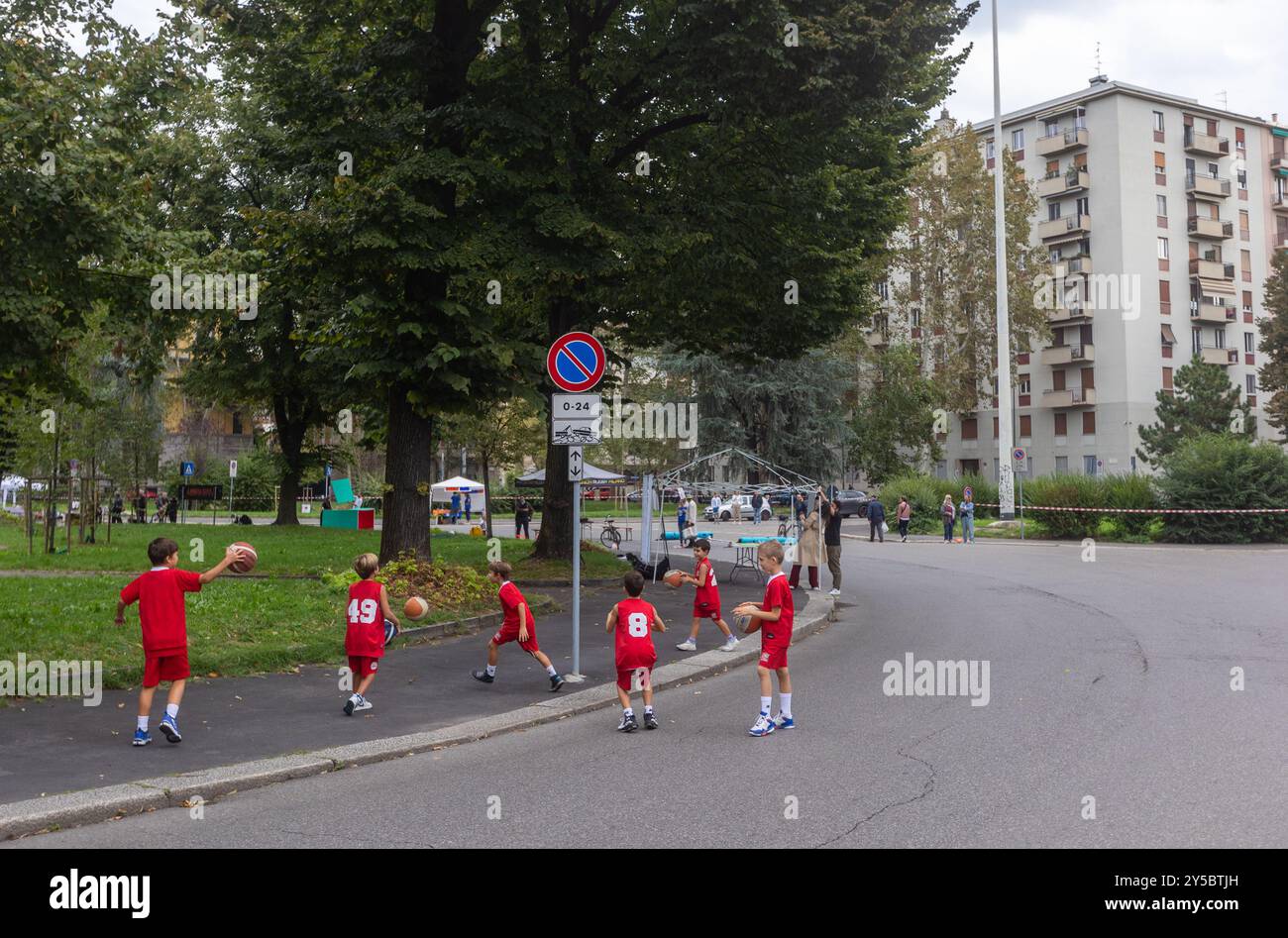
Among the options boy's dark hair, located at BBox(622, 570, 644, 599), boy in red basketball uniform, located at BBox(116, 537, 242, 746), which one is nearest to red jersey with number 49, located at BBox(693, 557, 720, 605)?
boy's dark hair, located at BBox(622, 570, 644, 599)

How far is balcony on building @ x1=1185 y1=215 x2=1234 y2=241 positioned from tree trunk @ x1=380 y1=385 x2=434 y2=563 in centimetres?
6759

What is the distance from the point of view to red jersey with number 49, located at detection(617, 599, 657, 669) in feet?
28.2

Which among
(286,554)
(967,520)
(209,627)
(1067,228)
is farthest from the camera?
(1067,228)

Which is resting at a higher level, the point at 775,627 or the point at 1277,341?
the point at 1277,341

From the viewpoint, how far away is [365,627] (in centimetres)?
898

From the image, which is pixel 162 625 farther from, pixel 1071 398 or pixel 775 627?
pixel 1071 398

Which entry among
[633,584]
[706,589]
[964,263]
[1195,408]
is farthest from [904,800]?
[964,263]

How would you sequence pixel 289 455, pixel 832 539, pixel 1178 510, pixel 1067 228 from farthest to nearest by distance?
1. pixel 1067 228
2. pixel 289 455
3. pixel 1178 510
4. pixel 832 539

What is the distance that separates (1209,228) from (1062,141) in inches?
439

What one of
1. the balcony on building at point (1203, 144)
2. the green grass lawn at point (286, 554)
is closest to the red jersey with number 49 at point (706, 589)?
the green grass lawn at point (286, 554)

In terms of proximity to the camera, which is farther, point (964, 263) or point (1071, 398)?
point (1071, 398)

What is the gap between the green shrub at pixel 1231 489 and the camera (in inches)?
1242

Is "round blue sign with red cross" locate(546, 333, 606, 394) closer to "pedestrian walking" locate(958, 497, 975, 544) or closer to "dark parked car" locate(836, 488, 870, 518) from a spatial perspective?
"pedestrian walking" locate(958, 497, 975, 544)

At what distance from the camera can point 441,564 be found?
15.7 meters
